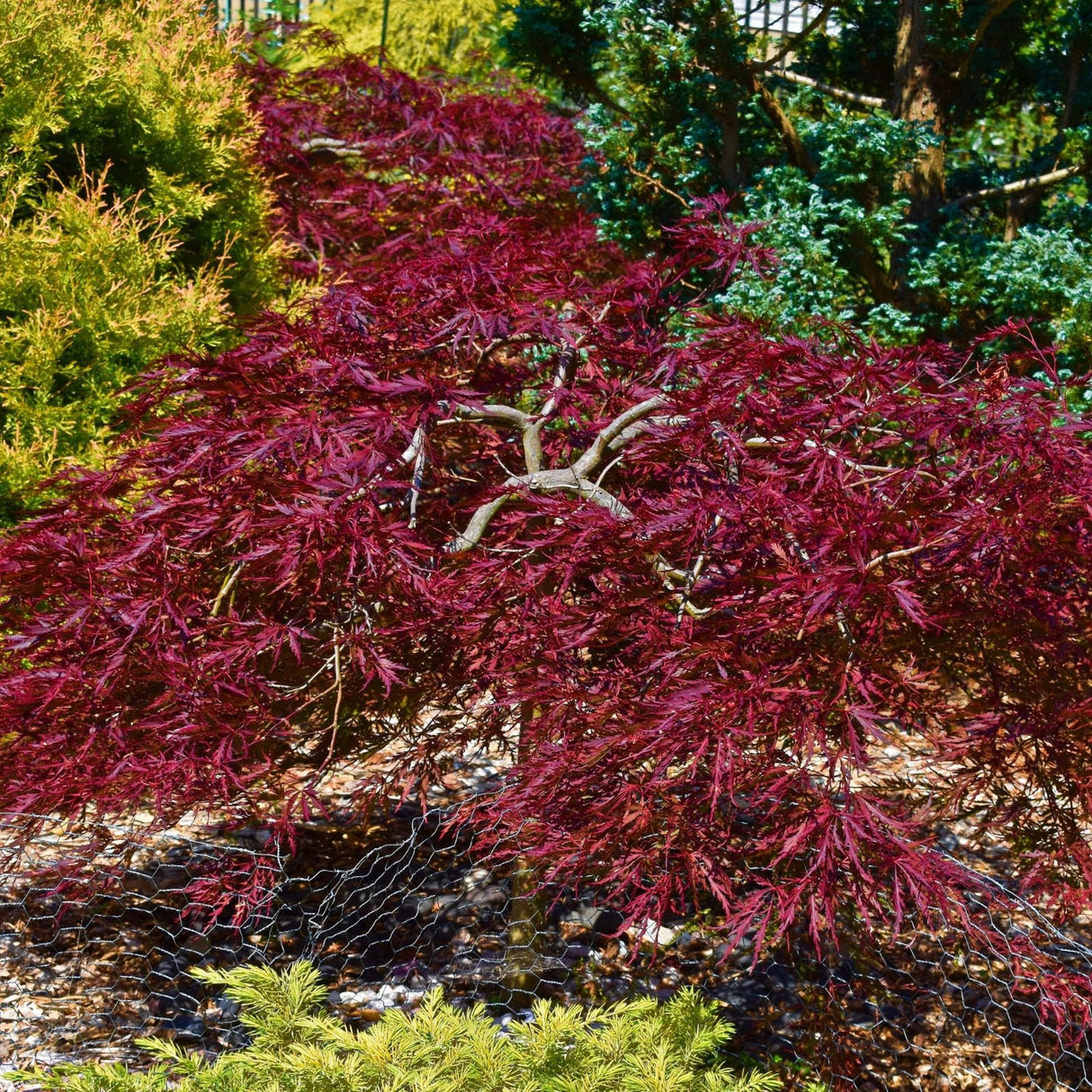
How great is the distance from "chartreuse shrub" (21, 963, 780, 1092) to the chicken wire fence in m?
0.50

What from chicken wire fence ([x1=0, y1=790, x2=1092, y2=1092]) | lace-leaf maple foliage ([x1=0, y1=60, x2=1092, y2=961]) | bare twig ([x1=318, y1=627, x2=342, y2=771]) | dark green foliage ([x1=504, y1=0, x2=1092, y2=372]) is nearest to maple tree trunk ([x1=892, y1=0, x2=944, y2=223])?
dark green foliage ([x1=504, y1=0, x2=1092, y2=372])

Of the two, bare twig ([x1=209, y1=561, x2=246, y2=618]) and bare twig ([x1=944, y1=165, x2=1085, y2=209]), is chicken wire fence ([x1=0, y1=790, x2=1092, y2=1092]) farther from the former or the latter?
bare twig ([x1=944, y1=165, x2=1085, y2=209])

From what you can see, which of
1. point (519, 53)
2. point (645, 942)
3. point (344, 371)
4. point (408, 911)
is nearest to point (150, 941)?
point (408, 911)

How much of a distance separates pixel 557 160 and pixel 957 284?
1.94 meters

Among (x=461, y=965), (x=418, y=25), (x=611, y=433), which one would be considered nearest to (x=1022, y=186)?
(x=611, y=433)

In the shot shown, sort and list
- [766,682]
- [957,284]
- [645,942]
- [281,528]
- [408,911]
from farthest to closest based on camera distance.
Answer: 1. [957,284]
2. [408,911]
3. [645,942]
4. [281,528]
5. [766,682]

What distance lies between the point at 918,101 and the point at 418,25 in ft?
17.8

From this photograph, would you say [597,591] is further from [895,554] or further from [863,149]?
[863,149]

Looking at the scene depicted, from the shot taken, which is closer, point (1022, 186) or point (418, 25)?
point (1022, 186)

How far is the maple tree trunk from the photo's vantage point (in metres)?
4.83

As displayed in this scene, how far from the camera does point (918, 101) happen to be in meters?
4.88

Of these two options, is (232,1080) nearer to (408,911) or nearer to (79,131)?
(408,911)

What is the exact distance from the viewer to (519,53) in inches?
208

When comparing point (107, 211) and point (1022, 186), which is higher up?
point (1022, 186)
